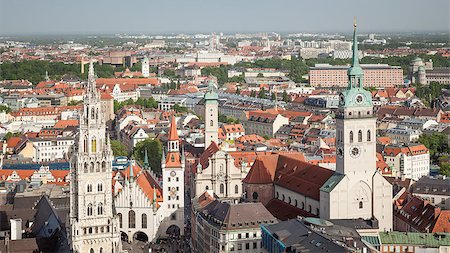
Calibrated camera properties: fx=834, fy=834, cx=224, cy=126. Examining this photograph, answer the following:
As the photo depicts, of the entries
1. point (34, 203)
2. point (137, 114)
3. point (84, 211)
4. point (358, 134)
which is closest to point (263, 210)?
point (358, 134)

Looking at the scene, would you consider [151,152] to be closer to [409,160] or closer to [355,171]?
[409,160]

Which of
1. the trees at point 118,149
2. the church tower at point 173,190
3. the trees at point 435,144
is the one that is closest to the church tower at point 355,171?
the church tower at point 173,190

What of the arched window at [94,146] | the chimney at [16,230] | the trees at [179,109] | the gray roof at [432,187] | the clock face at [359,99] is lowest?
the trees at [179,109]

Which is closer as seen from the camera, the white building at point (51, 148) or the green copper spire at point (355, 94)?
the green copper spire at point (355, 94)

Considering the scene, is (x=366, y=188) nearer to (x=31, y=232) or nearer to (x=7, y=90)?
(x=31, y=232)

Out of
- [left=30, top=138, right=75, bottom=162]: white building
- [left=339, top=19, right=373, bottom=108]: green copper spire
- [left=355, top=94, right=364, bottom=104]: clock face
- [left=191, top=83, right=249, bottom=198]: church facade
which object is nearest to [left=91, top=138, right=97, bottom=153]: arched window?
[left=339, top=19, right=373, bottom=108]: green copper spire

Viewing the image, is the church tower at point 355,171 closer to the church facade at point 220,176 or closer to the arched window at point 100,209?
the church facade at point 220,176

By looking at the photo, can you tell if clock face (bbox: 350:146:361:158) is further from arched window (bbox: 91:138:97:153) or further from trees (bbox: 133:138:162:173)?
trees (bbox: 133:138:162:173)
